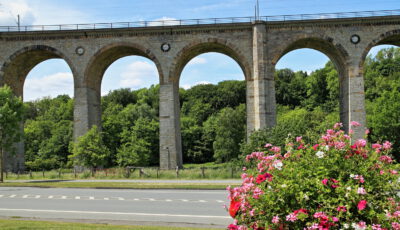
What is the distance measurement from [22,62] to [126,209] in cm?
2527

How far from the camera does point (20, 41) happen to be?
99.7 feet

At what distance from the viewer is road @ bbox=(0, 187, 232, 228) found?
963cm

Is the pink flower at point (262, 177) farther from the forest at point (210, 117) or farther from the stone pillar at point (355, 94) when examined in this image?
the forest at point (210, 117)

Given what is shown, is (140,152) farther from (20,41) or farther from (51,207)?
(51,207)

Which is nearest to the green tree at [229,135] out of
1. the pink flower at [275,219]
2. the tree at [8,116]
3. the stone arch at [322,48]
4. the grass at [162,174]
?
the stone arch at [322,48]

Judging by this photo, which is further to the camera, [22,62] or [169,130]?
[22,62]

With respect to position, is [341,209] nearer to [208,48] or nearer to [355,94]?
[355,94]

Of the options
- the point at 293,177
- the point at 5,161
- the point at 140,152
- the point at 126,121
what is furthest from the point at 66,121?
the point at 293,177

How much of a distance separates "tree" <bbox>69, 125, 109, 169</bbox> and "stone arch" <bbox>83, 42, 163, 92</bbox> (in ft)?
15.1

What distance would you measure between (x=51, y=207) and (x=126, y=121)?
5053cm

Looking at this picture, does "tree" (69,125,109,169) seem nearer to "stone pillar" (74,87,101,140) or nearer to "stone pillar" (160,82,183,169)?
"stone pillar" (74,87,101,140)

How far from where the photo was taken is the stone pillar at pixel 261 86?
27891 mm

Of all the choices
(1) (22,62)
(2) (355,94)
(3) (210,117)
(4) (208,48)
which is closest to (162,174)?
(4) (208,48)

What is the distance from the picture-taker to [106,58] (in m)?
31.7
